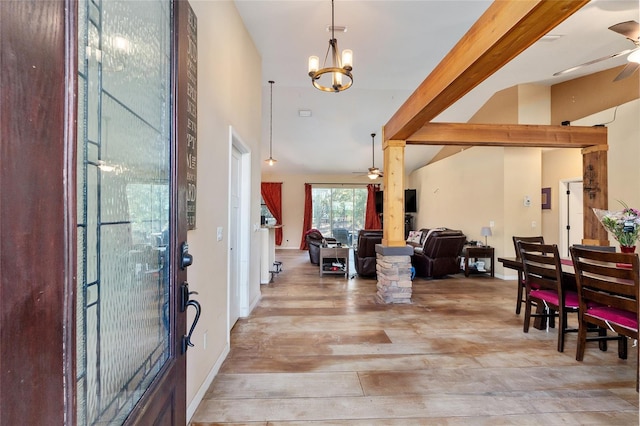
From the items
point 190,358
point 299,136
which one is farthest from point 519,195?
point 190,358

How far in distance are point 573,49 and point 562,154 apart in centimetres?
227

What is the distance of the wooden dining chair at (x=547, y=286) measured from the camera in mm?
2545

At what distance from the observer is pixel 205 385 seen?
199cm

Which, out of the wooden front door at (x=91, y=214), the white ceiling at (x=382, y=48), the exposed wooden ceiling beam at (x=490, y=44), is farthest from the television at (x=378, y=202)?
the wooden front door at (x=91, y=214)

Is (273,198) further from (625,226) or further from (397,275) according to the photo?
(625,226)

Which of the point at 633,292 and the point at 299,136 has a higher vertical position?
the point at 299,136

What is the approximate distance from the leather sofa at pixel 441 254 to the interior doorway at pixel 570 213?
6.36 feet

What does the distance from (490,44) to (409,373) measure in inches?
94.1

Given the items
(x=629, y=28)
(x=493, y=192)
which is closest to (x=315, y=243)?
(x=493, y=192)

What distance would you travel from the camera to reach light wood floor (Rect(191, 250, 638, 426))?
5.90 ft

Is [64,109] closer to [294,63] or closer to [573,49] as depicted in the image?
[294,63]

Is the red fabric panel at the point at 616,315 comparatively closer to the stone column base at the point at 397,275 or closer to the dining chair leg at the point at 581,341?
the dining chair leg at the point at 581,341

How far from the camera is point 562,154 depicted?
5574mm

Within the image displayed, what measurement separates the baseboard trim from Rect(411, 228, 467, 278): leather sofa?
161 inches
